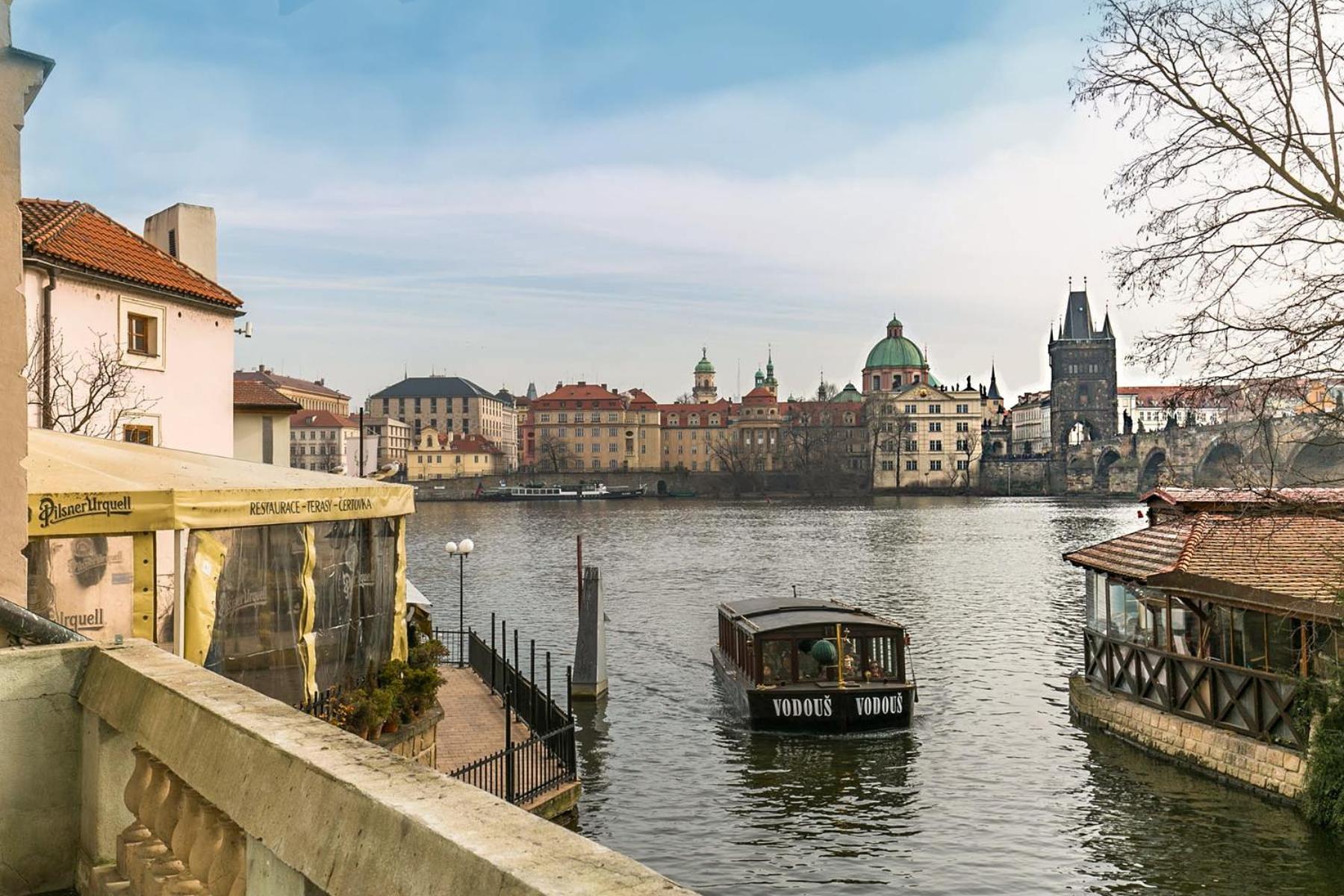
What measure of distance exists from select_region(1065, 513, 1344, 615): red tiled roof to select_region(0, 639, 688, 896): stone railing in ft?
49.2

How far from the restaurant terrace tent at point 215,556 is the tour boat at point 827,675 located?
12182 mm

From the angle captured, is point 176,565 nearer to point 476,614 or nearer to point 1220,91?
point 1220,91

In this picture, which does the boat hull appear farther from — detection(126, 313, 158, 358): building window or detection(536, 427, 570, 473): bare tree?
detection(536, 427, 570, 473): bare tree

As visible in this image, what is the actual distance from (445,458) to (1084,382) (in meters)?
96.9

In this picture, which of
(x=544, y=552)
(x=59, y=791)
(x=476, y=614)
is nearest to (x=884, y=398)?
(x=544, y=552)

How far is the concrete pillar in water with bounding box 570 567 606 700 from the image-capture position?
2770 centimetres

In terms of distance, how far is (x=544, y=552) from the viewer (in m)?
75.9

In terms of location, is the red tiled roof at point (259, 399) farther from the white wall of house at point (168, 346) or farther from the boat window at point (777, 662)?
the boat window at point (777, 662)

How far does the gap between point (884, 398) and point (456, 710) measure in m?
163

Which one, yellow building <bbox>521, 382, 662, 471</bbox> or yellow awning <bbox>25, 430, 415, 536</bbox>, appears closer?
yellow awning <bbox>25, 430, 415, 536</bbox>

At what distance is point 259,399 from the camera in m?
30.2

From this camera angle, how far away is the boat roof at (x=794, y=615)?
25484mm

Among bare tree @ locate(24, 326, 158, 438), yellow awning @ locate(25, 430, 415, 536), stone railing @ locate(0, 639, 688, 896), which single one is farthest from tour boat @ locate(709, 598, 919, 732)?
stone railing @ locate(0, 639, 688, 896)

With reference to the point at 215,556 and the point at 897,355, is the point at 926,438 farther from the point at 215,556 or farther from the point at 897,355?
the point at 215,556
